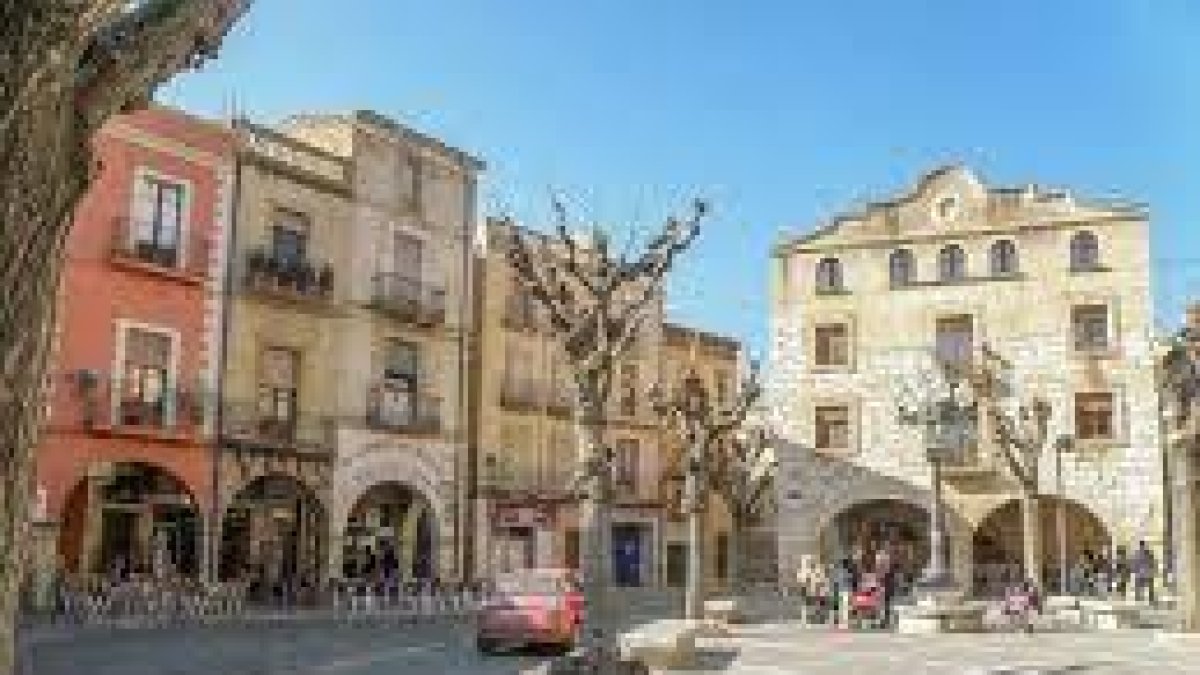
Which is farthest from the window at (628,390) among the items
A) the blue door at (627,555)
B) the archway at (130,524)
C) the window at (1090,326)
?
the archway at (130,524)

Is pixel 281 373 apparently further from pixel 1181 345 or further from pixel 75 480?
pixel 1181 345

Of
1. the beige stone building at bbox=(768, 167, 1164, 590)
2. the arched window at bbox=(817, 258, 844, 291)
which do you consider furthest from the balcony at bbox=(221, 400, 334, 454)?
the arched window at bbox=(817, 258, 844, 291)

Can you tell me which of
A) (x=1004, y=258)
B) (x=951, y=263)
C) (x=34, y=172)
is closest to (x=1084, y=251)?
(x=1004, y=258)

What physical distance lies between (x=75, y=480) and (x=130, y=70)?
2753cm

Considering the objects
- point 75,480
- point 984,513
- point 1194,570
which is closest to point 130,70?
point 1194,570

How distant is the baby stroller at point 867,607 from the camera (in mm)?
27891

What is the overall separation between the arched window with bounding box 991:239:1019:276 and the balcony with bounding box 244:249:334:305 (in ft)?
64.7

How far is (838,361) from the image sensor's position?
4588cm

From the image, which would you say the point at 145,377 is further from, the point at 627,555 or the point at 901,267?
the point at 901,267

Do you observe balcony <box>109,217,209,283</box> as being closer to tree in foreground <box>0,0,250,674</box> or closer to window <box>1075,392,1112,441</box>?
window <box>1075,392,1112,441</box>

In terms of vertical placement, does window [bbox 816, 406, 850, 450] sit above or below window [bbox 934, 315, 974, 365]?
below

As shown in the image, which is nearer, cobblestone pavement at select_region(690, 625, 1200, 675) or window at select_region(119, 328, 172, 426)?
cobblestone pavement at select_region(690, 625, 1200, 675)

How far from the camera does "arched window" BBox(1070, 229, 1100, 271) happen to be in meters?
42.9

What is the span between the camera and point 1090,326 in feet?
141
